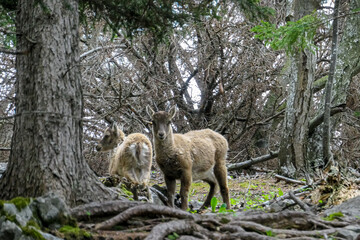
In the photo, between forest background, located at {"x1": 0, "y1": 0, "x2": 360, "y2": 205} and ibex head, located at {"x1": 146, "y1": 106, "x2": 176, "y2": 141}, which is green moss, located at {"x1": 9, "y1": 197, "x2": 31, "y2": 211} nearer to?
forest background, located at {"x1": 0, "y1": 0, "x2": 360, "y2": 205}

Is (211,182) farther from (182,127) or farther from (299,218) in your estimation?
(182,127)

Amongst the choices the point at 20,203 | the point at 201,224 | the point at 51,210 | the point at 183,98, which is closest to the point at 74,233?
the point at 51,210

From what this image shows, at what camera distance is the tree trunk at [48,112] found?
17.2 ft

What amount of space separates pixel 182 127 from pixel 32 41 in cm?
1125

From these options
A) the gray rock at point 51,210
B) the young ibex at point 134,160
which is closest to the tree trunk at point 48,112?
the gray rock at point 51,210

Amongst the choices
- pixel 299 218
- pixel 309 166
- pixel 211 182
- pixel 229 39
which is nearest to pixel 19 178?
pixel 299 218

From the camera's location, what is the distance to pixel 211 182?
10.1 m

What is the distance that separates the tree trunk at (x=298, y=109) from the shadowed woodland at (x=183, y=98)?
3 centimetres

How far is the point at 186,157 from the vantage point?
919 centimetres

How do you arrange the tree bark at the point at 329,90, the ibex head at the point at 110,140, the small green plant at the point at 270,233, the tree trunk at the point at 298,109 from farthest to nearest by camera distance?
the tree trunk at the point at 298,109
the ibex head at the point at 110,140
the tree bark at the point at 329,90
the small green plant at the point at 270,233

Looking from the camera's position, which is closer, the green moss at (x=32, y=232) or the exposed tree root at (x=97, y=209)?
the green moss at (x=32, y=232)

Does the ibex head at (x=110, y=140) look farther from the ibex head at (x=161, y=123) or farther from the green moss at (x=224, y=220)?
the green moss at (x=224, y=220)

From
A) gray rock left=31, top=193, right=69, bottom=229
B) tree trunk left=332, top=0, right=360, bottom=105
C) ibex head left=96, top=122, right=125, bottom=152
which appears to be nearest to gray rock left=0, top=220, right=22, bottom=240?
gray rock left=31, top=193, right=69, bottom=229

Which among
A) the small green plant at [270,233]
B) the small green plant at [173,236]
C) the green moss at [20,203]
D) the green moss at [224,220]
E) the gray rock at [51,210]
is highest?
the green moss at [20,203]
